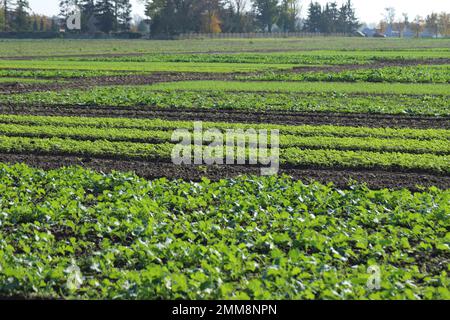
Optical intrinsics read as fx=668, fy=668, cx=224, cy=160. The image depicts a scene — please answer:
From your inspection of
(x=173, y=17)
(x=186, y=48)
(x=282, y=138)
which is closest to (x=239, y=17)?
(x=173, y=17)

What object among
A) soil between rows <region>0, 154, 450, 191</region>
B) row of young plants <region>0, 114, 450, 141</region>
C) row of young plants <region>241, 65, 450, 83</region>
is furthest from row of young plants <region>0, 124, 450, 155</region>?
row of young plants <region>241, 65, 450, 83</region>

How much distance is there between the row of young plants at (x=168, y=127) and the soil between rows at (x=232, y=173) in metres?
2.91

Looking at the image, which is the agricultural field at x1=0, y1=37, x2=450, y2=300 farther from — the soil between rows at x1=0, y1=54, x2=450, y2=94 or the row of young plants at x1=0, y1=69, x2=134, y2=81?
the row of young plants at x1=0, y1=69, x2=134, y2=81

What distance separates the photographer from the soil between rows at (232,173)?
42.0ft

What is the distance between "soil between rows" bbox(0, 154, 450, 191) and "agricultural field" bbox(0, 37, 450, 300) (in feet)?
0.14

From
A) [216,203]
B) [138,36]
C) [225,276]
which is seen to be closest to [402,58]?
[216,203]

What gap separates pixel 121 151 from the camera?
50.6 feet

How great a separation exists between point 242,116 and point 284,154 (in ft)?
21.1

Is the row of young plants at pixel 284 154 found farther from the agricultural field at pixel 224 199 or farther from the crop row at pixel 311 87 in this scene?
the crop row at pixel 311 87

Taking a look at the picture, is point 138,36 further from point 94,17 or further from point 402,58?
point 402,58

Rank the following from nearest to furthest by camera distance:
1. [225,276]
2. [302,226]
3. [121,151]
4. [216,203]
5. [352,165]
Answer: [225,276] < [302,226] < [216,203] < [352,165] < [121,151]

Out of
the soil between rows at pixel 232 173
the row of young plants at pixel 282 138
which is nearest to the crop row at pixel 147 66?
the row of young plants at pixel 282 138

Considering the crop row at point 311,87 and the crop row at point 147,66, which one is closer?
the crop row at point 311,87
